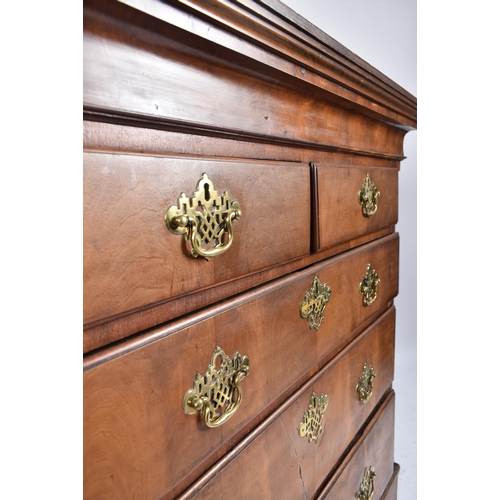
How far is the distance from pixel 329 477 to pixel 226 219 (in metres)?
0.58

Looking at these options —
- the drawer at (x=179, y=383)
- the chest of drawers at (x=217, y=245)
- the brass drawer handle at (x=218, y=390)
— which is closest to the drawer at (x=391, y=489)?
the chest of drawers at (x=217, y=245)

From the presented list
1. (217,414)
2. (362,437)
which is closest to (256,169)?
(217,414)

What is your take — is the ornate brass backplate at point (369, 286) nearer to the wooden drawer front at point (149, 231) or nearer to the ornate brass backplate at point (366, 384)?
the ornate brass backplate at point (366, 384)

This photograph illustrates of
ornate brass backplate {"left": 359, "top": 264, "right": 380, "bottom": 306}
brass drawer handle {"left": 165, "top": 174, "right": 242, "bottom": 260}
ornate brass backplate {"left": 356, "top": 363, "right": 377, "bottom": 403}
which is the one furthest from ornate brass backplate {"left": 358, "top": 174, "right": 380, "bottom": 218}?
brass drawer handle {"left": 165, "top": 174, "right": 242, "bottom": 260}

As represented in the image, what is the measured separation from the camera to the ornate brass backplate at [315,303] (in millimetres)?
718

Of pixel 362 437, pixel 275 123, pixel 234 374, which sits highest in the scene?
pixel 275 123

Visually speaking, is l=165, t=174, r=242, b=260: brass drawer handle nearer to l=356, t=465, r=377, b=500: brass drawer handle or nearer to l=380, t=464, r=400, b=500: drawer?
l=356, t=465, r=377, b=500: brass drawer handle

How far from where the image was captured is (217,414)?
534mm

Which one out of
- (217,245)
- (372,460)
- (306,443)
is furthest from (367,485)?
(217,245)

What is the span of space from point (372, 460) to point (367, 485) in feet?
0.19

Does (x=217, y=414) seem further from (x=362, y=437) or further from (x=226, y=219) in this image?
(x=362, y=437)

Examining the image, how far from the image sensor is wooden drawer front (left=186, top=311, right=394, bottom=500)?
0.59 metres

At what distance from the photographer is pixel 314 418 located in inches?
30.3

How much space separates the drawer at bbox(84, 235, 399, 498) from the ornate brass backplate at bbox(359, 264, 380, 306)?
237 millimetres
